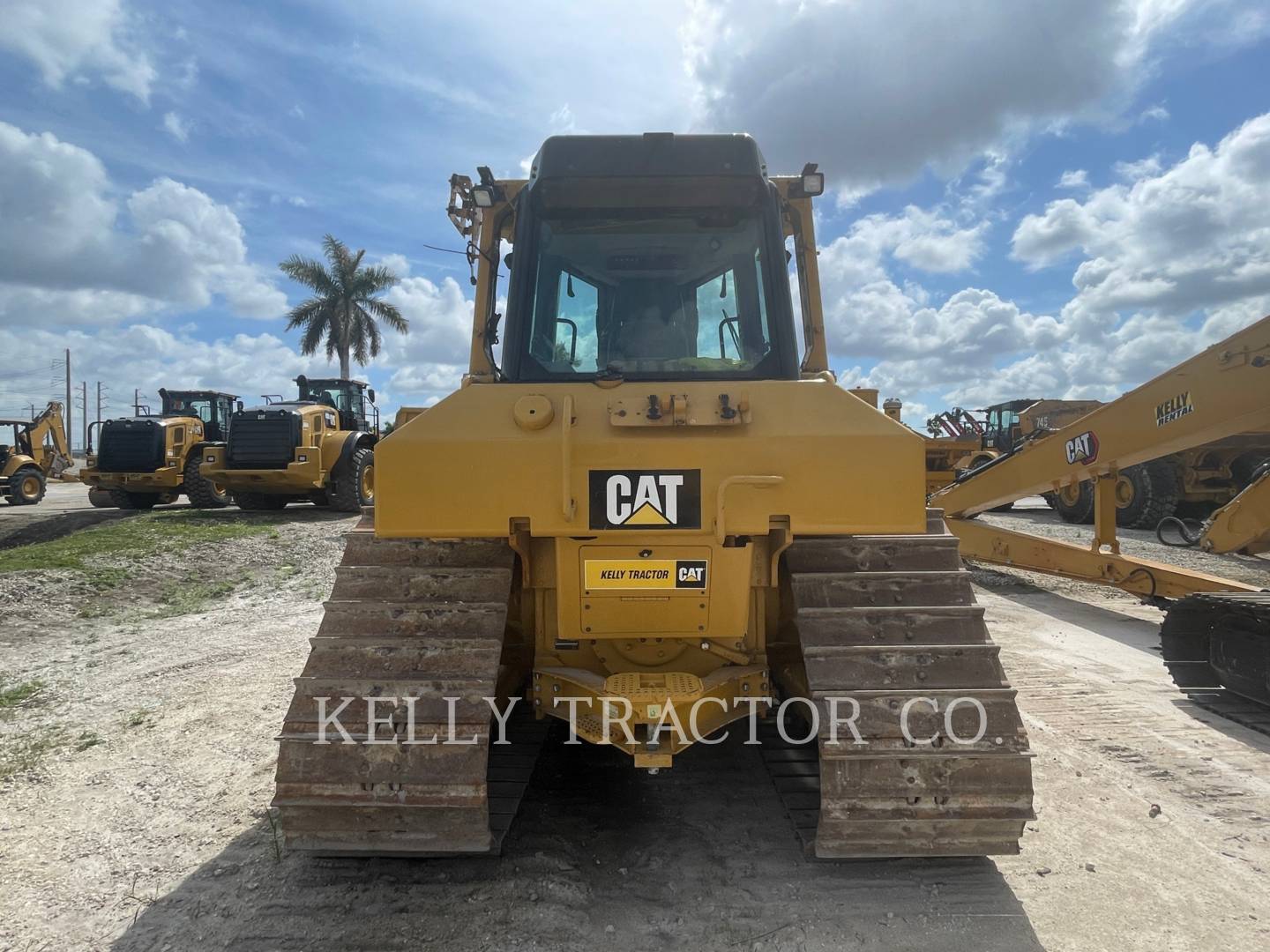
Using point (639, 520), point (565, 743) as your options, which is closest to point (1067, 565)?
point (565, 743)

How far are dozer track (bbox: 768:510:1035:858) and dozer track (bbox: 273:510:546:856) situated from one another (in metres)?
1.21

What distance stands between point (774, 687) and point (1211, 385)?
4493 millimetres

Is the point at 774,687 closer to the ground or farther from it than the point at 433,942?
farther from it

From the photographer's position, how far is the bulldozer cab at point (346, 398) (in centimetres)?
1719

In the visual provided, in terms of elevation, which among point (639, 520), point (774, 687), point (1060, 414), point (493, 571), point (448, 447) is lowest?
point (774, 687)

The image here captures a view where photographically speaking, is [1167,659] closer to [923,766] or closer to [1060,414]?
[923,766]

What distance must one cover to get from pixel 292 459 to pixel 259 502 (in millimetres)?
1949

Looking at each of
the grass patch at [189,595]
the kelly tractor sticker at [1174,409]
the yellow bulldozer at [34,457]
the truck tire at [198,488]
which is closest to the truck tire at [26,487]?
the yellow bulldozer at [34,457]

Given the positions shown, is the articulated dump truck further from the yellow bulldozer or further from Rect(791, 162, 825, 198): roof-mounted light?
the yellow bulldozer

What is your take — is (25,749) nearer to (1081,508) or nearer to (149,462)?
(149,462)

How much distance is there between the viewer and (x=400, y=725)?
2832 mm

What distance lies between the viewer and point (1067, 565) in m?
8.16

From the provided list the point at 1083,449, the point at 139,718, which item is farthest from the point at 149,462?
the point at 1083,449

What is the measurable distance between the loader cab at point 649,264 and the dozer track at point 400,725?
115 centimetres
